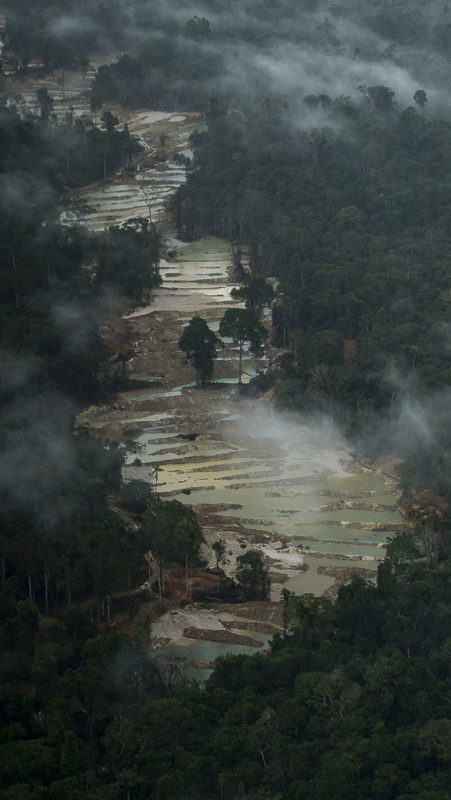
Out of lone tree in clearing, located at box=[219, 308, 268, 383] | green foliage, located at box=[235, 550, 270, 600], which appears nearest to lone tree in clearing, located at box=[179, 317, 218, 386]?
lone tree in clearing, located at box=[219, 308, 268, 383]

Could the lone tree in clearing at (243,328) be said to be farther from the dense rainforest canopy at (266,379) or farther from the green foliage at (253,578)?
the green foliage at (253,578)

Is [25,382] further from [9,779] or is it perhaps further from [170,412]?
[9,779]

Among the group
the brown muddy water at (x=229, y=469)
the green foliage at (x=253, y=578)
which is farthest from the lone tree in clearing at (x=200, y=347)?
the green foliage at (x=253, y=578)

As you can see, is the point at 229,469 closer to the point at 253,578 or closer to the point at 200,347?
the point at 200,347

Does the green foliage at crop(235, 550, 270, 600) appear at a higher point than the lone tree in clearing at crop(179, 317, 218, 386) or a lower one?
lower

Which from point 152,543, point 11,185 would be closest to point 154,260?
point 11,185

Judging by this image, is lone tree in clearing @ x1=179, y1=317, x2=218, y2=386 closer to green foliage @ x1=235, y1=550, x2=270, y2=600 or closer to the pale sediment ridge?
the pale sediment ridge

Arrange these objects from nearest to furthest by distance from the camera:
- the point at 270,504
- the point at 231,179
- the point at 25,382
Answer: the point at 270,504 → the point at 25,382 → the point at 231,179
